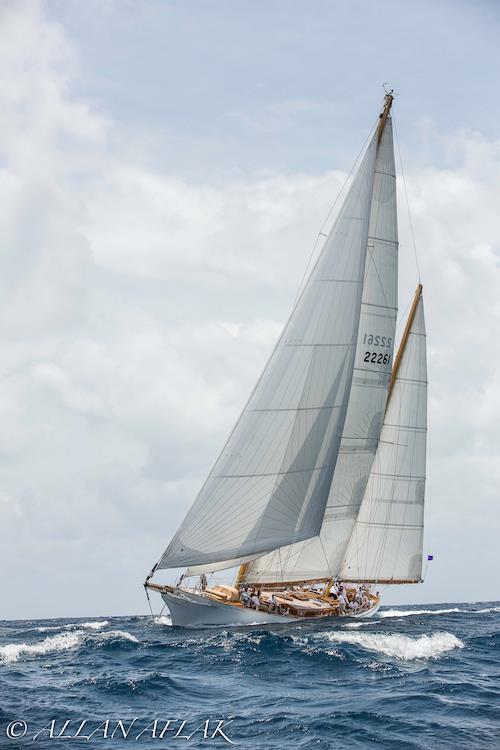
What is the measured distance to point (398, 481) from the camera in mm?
46312

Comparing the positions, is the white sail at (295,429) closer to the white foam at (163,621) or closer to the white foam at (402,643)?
the white foam at (402,643)

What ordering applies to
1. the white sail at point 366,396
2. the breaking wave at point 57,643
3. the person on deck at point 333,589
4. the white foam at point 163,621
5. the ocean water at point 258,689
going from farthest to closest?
1. the person on deck at point 333,589
2. the white foam at point 163,621
3. the white sail at point 366,396
4. the breaking wave at point 57,643
5. the ocean water at point 258,689

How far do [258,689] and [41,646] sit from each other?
14.8 m

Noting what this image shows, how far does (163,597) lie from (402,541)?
14647 millimetres

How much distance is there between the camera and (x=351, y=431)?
42.6 meters

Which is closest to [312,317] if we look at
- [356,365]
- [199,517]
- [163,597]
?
[356,365]

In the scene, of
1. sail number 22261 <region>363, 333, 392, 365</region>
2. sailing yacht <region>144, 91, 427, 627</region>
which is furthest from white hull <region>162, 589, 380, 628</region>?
sail number 22261 <region>363, 333, 392, 365</region>

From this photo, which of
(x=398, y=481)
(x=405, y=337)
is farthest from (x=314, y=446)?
(x=405, y=337)

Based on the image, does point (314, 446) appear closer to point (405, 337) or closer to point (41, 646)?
point (405, 337)

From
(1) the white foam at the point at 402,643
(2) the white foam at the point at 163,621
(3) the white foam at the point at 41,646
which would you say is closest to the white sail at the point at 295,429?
(3) the white foam at the point at 41,646

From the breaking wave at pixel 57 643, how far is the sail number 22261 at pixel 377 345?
17.3 meters

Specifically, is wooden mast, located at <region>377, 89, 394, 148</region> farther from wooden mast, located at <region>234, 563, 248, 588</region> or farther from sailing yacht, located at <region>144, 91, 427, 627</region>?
wooden mast, located at <region>234, 563, 248, 588</region>

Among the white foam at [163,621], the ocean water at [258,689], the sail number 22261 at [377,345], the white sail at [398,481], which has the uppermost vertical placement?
the sail number 22261 at [377,345]

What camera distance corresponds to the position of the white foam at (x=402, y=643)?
3186cm
